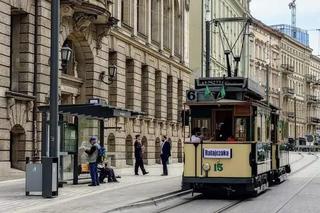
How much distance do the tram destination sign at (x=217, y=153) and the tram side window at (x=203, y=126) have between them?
2.31ft

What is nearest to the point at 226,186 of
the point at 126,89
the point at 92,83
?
the point at 92,83

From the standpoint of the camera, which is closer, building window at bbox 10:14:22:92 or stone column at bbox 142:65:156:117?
building window at bbox 10:14:22:92

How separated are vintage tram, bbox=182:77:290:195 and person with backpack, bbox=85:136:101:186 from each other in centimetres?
335

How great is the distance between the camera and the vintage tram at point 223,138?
19.4 metres

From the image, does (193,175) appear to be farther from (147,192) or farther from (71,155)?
(71,155)

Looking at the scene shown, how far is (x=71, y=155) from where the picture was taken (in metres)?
22.2

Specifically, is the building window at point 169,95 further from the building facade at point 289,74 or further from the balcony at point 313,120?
the balcony at point 313,120

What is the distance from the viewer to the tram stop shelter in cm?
2075

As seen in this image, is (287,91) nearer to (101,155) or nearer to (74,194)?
(101,155)

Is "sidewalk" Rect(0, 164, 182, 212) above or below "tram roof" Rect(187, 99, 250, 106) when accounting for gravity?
below

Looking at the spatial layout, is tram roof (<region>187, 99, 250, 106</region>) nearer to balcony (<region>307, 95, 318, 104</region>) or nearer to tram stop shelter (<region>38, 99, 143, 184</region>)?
tram stop shelter (<region>38, 99, 143, 184</region>)

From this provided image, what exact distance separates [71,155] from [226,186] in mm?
5508

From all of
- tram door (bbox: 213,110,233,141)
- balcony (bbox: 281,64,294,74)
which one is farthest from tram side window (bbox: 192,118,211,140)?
balcony (bbox: 281,64,294,74)

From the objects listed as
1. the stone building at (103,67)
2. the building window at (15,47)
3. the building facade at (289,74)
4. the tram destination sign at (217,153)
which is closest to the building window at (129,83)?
the stone building at (103,67)
